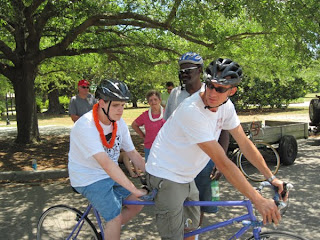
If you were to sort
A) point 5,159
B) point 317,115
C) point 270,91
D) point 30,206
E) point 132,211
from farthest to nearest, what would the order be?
point 270,91 → point 317,115 → point 5,159 → point 30,206 → point 132,211

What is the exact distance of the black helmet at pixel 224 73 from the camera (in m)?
2.37

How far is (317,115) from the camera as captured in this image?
11383 mm

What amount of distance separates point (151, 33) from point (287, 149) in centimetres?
541

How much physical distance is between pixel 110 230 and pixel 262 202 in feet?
4.17

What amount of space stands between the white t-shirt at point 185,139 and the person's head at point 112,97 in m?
→ 0.47

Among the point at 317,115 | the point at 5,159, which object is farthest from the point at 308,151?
the point at 5,159

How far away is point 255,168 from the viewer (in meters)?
7.90

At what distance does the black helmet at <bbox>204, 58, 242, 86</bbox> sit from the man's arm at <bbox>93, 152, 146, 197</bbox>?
97 cm

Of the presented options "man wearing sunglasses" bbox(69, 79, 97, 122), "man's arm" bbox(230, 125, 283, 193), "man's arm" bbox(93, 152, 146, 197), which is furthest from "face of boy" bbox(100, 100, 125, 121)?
"man wearing sunglasses" bbox(69, 79, 97, 122)

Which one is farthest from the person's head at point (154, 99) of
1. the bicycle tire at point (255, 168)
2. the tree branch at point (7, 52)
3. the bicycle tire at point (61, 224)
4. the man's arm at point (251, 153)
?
the tree branch at point (7, 52)

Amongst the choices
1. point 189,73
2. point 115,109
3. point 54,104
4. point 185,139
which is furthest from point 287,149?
point 54,104

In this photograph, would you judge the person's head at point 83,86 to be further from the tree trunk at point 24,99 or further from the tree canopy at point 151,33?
the tree trunk at point 24,99

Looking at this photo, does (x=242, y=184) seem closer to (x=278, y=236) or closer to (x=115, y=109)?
(x=278, y=236)

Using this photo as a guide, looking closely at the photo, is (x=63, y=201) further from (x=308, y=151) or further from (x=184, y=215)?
(x=308, y=151)
